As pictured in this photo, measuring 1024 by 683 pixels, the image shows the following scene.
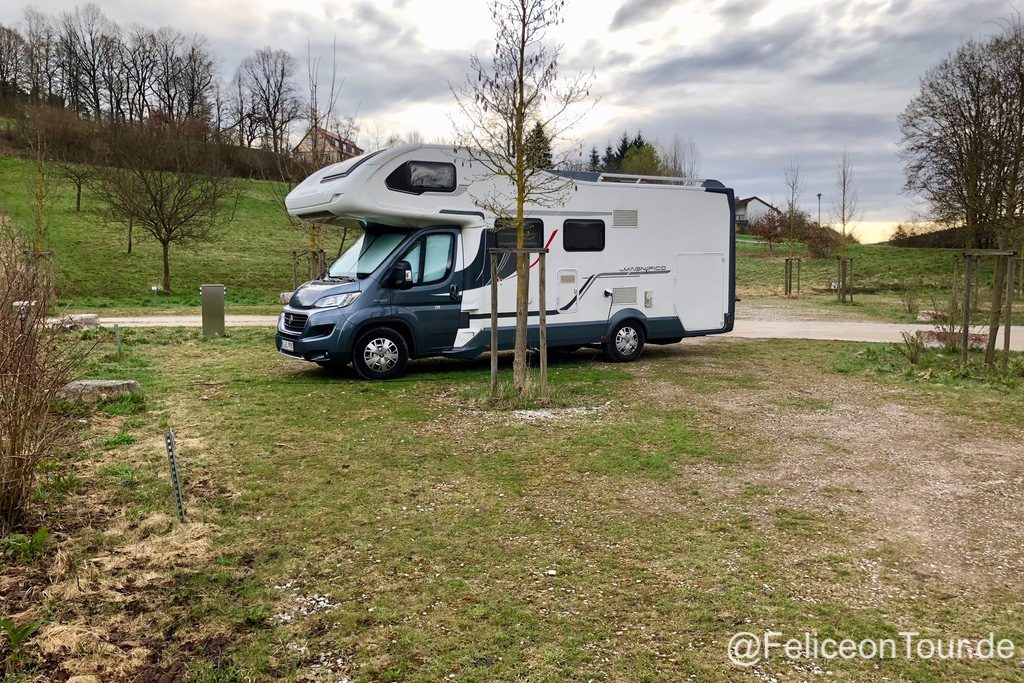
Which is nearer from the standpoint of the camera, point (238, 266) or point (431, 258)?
point (431, 258)

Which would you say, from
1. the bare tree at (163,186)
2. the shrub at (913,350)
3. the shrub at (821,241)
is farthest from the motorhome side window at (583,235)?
the shrub at (821,241)

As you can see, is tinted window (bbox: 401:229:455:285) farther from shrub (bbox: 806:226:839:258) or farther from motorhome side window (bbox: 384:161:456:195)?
shrub (bbox: 806:226:839:258)

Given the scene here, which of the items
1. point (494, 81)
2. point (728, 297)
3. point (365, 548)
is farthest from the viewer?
point (728, 297)

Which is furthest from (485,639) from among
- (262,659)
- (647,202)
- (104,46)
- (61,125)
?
(104,46)

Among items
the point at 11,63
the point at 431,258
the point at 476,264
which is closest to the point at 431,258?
the point at 431,258

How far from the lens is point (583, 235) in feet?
34.0

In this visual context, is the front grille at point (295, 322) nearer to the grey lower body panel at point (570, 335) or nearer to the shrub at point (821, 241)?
the grey lower body panel at point (570, 335)

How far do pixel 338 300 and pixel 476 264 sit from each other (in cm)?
179

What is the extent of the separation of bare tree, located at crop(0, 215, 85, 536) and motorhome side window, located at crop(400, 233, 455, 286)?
512cm

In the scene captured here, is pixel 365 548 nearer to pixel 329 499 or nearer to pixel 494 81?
pixel 329 499

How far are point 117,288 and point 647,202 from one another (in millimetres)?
19969

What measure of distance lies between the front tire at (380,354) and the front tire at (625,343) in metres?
2.99

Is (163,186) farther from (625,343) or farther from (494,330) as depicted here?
(494,330)

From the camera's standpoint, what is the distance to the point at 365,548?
4.26 metres
